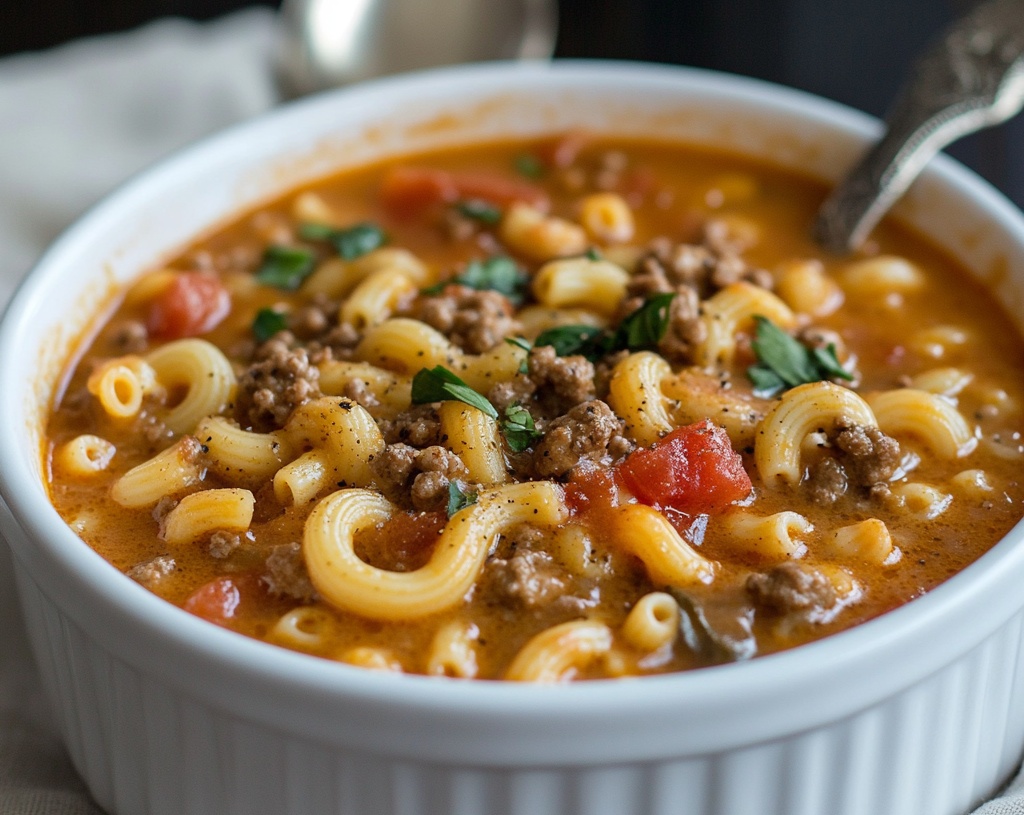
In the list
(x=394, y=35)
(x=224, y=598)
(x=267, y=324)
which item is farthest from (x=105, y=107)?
(x=224, y=598)

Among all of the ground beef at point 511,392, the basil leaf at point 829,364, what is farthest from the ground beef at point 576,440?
the basil leaf at point 829,364

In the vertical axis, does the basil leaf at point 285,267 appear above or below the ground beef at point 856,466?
below

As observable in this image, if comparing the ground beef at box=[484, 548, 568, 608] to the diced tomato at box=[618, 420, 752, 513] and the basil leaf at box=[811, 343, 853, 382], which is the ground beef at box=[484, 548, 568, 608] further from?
the basil leaf at box=[811, 343, 853, 382]

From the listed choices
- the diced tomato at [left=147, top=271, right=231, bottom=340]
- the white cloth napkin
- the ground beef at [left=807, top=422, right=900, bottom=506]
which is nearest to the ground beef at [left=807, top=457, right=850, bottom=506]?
the ground beef at [left=807, top=422, right=900, bottom=506]

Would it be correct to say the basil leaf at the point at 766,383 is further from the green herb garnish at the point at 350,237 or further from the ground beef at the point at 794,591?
the green herb garnish at the point at 350,237

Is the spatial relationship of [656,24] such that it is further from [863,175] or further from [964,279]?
[964,279]

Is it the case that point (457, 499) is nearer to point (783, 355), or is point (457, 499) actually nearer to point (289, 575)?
point (289, 575)

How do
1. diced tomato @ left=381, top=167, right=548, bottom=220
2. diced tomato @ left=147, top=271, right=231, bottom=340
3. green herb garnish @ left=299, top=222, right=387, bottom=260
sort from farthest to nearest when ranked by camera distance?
diced tomato @ left=381, top=167, right=548, bottom=220 → green herb garnish @ left=299, top=222, right=387, bottom=260 → diced tomato @ left=147, top=271, right=231, bottom=340
